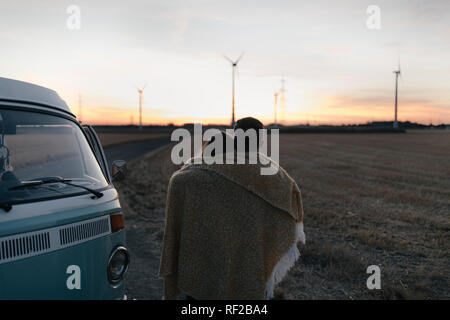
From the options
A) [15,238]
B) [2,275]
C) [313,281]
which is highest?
[15,238]

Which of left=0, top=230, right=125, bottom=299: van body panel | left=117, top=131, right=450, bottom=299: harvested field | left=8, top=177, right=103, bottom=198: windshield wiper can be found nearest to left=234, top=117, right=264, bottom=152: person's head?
left=8, top=177, right=103, bottom=198: windshield wiper

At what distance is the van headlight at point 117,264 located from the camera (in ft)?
8.69

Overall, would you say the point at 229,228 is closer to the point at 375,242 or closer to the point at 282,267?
the point at 282,267

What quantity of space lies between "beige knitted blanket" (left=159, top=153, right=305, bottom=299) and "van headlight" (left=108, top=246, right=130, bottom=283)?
394 mm

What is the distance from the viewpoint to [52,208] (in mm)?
2332

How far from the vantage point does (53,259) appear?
2213mm

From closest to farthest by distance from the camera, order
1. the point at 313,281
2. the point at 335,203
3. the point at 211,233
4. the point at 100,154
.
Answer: the point at 211,233 → the point at 100,154 → the point at 313,281 → the point at 335,203

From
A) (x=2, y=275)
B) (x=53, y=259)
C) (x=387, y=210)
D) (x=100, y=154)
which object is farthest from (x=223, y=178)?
(x=387, y=210)

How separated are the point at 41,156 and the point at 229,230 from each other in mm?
1688

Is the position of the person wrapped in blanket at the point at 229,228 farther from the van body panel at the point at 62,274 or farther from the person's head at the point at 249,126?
the van body panel at the point at 62,274

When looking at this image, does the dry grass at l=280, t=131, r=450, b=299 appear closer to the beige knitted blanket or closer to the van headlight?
the beige knitted blanket

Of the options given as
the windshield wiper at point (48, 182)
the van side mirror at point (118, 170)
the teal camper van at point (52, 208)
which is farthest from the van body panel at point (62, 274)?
the van side mirror at point (118, 170)
